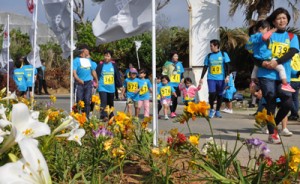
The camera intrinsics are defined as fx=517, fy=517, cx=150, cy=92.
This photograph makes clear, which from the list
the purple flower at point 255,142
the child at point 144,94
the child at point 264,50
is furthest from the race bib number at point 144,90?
the purple flower at point 255,142

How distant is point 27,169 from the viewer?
121 centimetres

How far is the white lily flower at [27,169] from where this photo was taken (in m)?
1.18

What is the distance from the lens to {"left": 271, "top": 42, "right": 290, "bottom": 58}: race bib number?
6.21 metres

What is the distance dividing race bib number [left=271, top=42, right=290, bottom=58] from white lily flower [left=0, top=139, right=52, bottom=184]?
A: 5.33m

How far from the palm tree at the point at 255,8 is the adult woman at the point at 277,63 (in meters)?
13.8

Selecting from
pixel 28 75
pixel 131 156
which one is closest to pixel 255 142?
pixel 131 156

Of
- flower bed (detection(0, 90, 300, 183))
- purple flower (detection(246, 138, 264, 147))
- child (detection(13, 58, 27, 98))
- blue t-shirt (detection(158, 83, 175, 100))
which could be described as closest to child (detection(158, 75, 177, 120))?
blue t-shirt (detection(158, 83, 175, 100))

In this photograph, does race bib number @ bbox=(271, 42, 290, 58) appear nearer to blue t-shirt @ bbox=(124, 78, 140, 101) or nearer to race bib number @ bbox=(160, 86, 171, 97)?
blue t-shirt @ bbox=(124, 78, 140, 101)

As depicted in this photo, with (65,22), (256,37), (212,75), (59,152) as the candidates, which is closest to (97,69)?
(65,22)

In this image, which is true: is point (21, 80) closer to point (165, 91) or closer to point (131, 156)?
point (165, 91)

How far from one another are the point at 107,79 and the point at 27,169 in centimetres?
905

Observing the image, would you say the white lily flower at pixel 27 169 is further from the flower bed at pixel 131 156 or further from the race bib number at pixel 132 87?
the race bib number at pixel 132 87

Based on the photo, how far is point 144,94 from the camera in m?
11.5

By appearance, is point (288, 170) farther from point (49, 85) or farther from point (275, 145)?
point (49, 85)
